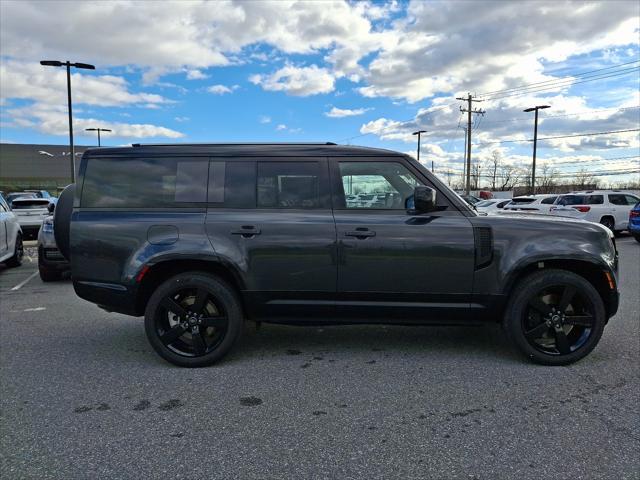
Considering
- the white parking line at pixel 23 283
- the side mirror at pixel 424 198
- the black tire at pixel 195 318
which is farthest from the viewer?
the white parking line at pixel 23 283

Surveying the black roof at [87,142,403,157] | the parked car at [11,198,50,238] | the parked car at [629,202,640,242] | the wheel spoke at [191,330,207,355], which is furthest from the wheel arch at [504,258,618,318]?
the parked car at [11,198,50,238]

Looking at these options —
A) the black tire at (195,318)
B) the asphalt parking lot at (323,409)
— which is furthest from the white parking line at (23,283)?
the black tire at (195,318)

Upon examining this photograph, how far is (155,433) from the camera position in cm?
301

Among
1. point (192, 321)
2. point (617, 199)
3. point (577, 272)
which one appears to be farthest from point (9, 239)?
point (617, 199)

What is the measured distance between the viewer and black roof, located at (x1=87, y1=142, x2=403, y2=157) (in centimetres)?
419

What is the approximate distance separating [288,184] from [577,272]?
2.70 meters

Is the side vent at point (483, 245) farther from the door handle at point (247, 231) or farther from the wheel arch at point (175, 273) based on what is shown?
the wheel arch at point (175, 273)

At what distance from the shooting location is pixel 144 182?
13.8ft

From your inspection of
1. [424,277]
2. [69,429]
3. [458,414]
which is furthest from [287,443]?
[424,277]

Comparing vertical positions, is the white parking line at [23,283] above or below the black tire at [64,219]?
below

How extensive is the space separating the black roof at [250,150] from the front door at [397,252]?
12cm

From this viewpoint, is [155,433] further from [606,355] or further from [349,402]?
[606,355]

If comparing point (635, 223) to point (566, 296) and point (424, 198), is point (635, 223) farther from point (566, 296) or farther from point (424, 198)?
point (424, 198)

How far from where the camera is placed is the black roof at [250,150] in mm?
4191
